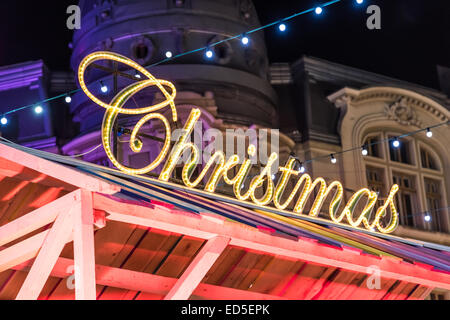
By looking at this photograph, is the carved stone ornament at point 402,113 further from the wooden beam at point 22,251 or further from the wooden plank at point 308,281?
the wooden beam at point 22,251

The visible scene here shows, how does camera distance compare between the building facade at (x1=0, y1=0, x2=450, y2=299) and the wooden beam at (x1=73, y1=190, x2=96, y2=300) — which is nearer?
the wooden beam at (x1=73, y1=190, x2=96, y2=300)

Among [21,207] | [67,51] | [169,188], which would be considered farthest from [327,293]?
[67,51]

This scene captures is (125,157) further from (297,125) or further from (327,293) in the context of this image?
(327,293)

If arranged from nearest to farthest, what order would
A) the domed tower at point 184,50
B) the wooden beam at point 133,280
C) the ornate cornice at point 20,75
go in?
the wooden beam at point 133,280
the domed tower at point 184,50
the ornate cornice at point 20,75

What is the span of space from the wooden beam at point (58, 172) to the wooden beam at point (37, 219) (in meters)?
0.14

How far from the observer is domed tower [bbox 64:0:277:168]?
18281 millimetres

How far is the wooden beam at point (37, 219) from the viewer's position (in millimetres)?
5980

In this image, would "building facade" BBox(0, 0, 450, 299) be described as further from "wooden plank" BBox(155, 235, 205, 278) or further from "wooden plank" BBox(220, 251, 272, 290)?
"wooden plank" BBox(155, 235, 205, 278)

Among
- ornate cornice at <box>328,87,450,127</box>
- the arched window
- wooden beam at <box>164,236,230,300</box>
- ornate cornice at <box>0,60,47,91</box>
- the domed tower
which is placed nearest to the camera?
wooden beam at <box>164,236,230,300</box>

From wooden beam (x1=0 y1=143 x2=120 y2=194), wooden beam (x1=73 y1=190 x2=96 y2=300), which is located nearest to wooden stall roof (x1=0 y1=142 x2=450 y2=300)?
wooden beam (x1=0 y1=143 x2=120 y2=194)

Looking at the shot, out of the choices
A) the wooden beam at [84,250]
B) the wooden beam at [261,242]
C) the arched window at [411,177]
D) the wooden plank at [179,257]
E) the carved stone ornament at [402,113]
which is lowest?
the wooden beam at [84,250]

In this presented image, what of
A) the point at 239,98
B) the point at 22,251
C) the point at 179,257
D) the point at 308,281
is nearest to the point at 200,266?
the point at 179,257

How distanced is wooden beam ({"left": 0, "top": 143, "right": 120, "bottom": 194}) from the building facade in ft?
36.0

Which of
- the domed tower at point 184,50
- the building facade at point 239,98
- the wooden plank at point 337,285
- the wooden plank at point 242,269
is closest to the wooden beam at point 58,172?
the wooden plank at point 242,269
